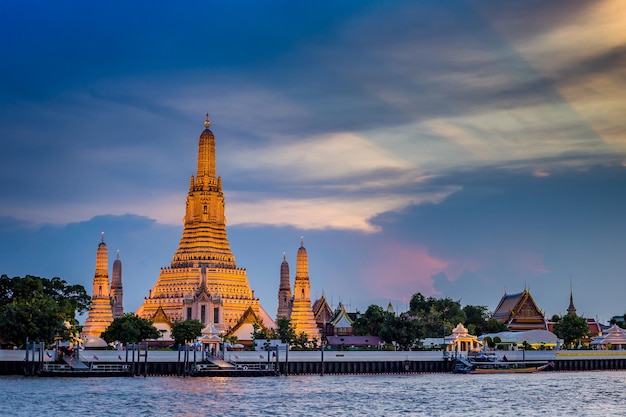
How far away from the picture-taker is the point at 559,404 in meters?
82.1

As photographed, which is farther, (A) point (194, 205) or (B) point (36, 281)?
→ (A) point (194, 205)

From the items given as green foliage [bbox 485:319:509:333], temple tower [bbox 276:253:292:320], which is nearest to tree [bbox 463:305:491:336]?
green foliage [bbox 485:319:509:333]

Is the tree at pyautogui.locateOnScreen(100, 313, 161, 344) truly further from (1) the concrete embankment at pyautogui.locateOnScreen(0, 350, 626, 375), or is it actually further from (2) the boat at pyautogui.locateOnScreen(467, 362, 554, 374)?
(2) the boat at pyautogui.locateOnScreen(467, 362, 554, 374)

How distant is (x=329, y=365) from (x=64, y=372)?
24.9 m

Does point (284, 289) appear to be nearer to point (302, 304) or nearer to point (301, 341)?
point (302, 304)

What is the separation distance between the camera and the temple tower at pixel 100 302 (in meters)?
131

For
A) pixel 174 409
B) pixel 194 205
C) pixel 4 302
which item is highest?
pixel 194 205

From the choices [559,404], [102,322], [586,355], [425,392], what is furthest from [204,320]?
[559,404]

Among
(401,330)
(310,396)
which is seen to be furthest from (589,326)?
(310,396)

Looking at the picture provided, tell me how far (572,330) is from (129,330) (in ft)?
171

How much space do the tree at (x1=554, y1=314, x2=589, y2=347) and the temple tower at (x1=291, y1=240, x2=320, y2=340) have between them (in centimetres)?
2872

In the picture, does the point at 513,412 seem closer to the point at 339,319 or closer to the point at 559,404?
the point at 559,404

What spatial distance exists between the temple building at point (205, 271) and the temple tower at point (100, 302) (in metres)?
10.8

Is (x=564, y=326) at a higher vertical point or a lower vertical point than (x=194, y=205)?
lower
